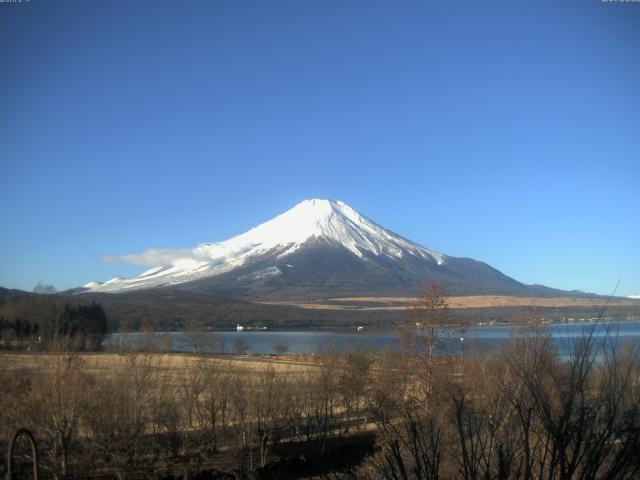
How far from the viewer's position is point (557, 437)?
3727mm

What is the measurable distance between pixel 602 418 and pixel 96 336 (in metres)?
63.2

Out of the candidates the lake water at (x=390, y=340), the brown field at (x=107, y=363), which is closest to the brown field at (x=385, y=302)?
the lake water at (x=390, y=340)

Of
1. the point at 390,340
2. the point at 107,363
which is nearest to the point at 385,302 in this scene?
the point at 390,340

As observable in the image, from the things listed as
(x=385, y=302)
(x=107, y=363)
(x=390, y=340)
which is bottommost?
(x=390, y=340)

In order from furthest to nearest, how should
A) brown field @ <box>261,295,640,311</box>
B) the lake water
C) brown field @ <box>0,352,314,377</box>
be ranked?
brown field @ <box>261,295,640,311</box>, brown field @ <box>0,352,314,377</box>, the lake water

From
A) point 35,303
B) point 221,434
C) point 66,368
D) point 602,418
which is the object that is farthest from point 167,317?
point 602,418

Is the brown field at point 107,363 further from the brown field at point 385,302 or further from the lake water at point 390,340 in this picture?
the brown field at point 385,302

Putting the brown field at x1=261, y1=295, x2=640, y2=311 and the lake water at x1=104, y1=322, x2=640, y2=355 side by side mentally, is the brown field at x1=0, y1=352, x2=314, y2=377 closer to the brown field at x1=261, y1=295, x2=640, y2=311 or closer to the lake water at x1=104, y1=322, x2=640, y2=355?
the lake water at x1=104, y1=322, x2=640, y2=355

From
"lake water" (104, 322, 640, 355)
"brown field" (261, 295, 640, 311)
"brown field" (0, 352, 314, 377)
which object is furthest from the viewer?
"brown field" (261, 295, 640, 311)

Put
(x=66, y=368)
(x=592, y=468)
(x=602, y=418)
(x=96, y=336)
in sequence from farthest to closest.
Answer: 1. (x=96, y=336)
2. (x=66, y=368)
3. (x=602, y=418)
4. (x=592, y=468)

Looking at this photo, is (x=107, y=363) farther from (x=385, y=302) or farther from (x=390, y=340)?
(x=385, y=302)

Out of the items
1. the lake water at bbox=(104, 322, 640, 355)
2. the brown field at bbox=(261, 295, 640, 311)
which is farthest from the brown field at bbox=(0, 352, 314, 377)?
the brown field at bbox=(261, 295, 640, 311)

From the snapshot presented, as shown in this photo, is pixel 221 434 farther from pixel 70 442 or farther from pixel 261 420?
pixel 70 442

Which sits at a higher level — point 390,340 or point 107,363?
point 107,363
